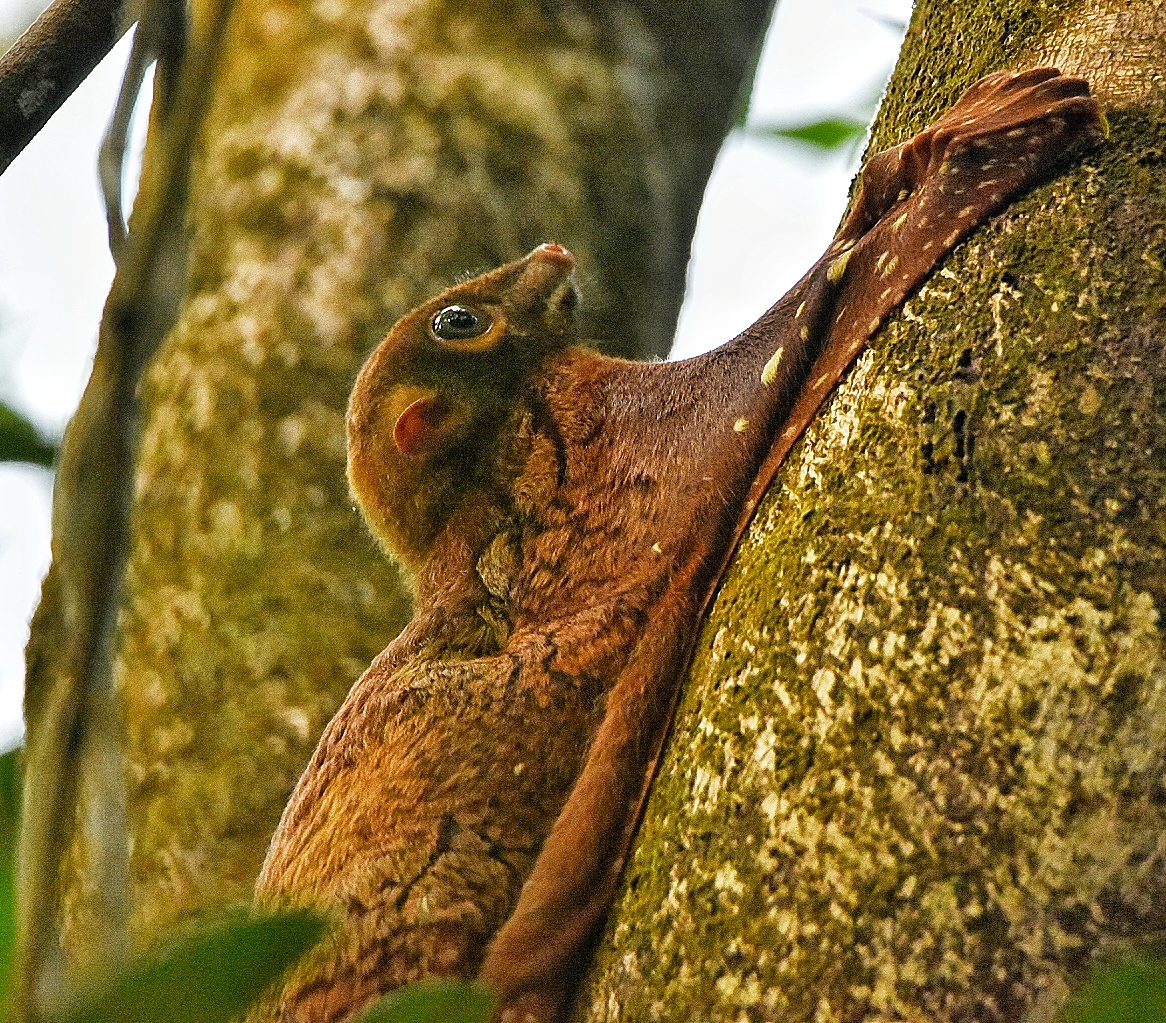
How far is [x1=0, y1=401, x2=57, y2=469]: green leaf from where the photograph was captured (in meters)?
3.36

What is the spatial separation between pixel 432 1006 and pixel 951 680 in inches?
36.8

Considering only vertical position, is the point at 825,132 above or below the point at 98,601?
above

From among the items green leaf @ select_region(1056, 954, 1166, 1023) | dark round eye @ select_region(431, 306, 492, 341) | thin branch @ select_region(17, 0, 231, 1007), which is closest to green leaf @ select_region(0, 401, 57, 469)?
dark round eye @ select_region(431, 306, 492, 341)

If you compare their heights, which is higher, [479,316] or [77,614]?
[479,316]

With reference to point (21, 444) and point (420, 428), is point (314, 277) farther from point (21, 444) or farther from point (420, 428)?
point (21, 444)

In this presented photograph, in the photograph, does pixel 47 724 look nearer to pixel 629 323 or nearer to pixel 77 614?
pixel 77 614

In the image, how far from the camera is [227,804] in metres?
3.94

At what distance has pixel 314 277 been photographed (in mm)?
4520

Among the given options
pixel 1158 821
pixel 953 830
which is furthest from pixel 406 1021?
pixel 1158 821

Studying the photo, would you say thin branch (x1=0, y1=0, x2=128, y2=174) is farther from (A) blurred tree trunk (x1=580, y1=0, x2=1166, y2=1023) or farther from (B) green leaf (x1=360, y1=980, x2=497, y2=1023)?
(B) green leaf (x1=360, y1=980, x2=497, y2=1023)

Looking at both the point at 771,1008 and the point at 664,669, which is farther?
the point at 664,669

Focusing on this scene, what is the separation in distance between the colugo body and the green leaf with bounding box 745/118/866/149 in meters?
2.55

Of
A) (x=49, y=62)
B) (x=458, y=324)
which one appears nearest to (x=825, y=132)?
(x=458, y=324)

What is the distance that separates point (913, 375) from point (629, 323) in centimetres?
281
